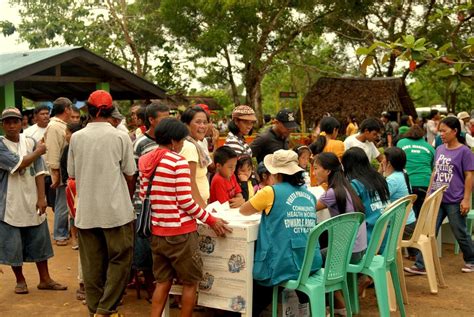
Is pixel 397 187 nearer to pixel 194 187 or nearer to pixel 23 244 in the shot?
pixel 194 187

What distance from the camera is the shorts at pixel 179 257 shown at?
14.2ft

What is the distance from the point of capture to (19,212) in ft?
18.5

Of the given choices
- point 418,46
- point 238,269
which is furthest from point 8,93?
point 418,46

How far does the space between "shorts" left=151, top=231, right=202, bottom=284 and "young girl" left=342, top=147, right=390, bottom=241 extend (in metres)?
1.60

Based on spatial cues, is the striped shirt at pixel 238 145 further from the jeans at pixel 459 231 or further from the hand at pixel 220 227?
the jeans at pixel 459 231

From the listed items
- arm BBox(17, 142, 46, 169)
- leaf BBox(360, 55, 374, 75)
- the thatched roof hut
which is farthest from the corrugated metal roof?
the thatched roof hut

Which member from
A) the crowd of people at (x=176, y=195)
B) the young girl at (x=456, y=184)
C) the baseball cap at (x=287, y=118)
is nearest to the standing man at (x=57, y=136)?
the crowd of people at (x=176, y=195)

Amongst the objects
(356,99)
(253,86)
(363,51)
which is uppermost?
(253,86)

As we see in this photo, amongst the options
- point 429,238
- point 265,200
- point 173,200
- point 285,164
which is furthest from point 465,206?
point 173,200

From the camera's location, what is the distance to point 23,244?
583cm

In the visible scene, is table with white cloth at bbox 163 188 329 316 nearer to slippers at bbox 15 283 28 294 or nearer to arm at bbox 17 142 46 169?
arm at bbox 17 142 46 169

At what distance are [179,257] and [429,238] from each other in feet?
9.78

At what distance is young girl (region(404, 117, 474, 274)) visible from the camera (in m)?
6.72

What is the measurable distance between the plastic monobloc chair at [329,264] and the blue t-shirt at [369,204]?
70 centimetres
